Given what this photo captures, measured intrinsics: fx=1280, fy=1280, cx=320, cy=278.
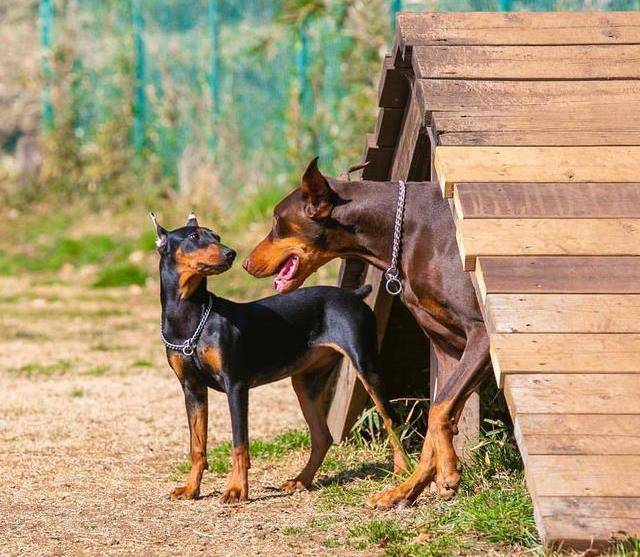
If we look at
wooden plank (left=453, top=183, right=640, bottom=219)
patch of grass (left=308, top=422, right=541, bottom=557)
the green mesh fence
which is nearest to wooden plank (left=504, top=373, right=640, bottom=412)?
patch of grass (left=308, top=422, right=541, bottom=557)

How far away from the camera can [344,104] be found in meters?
13.9

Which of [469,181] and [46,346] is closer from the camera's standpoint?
[469,181]

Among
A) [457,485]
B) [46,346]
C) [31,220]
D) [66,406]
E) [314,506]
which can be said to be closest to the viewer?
[457,485]

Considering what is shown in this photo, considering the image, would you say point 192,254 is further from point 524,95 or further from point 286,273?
point 524,95

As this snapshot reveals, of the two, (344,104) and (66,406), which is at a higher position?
(344,104)

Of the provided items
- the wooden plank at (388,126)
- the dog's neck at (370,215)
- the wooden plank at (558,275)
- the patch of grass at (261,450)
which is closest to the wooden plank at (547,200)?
the wooden plank at (558,275)

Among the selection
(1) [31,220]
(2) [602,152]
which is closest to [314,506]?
(2) [602,152]

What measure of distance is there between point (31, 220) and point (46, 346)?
6567mm

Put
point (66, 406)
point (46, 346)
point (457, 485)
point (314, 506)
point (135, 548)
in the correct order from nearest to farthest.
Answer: point (135, 548) < point (457, 485) < point (314, 506) < point (66, 406) < point (46, 346)

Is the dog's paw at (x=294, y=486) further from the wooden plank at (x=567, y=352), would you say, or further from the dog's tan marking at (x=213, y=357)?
the wooden plank at (x=567, y=352)

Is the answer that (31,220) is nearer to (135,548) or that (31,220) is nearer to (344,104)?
(344,104)

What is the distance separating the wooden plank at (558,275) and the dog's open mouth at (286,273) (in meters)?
1.07

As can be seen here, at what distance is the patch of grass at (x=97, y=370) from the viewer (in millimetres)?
9336

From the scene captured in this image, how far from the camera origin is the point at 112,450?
716 cm
